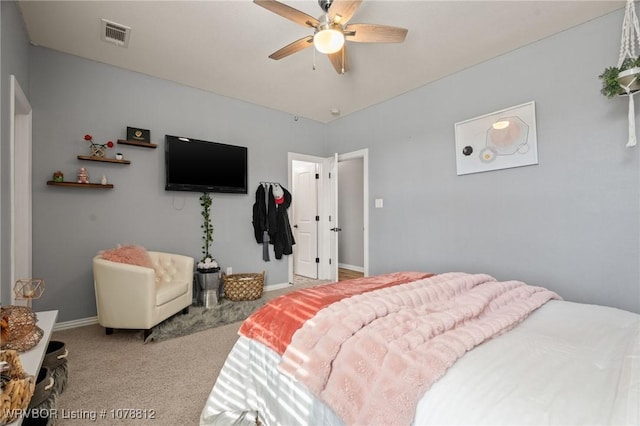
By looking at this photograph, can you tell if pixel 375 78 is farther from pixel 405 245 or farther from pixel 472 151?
pixel 405 245

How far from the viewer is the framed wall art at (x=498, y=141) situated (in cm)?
277

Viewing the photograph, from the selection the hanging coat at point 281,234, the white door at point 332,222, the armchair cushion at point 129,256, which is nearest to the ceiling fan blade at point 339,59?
the white door at point 332,222

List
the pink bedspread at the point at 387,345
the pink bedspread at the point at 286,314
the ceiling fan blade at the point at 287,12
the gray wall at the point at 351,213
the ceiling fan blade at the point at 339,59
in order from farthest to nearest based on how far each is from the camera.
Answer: the gray wall at the point at 351,213 < the ceiling fan blade at the point at 339,59 < the ceiling fan blade at the point at 287,12 < the pink bedspread at the point at 286,314 < the pink bedspread at the point at 387,345

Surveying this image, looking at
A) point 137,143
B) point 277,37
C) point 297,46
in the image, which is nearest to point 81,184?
point 137,143

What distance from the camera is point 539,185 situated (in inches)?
107

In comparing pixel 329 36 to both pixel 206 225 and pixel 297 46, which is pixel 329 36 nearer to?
pixel 297 46

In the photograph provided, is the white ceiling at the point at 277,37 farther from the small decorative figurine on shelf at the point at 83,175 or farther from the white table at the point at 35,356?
the white table at the point at 35,356

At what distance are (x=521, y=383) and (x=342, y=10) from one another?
2.16 metres

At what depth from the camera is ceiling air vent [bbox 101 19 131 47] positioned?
2493 millimetres

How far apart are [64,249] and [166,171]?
49.2 inches

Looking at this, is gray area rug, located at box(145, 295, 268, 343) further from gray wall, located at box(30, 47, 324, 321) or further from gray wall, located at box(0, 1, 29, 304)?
gray wall, located at box(0, 1, 29, 304)

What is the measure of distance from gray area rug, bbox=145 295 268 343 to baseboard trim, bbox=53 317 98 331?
844 mm

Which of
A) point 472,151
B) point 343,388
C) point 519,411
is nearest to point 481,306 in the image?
point 519,411

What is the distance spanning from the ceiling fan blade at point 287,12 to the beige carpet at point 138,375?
2467 millimetres
